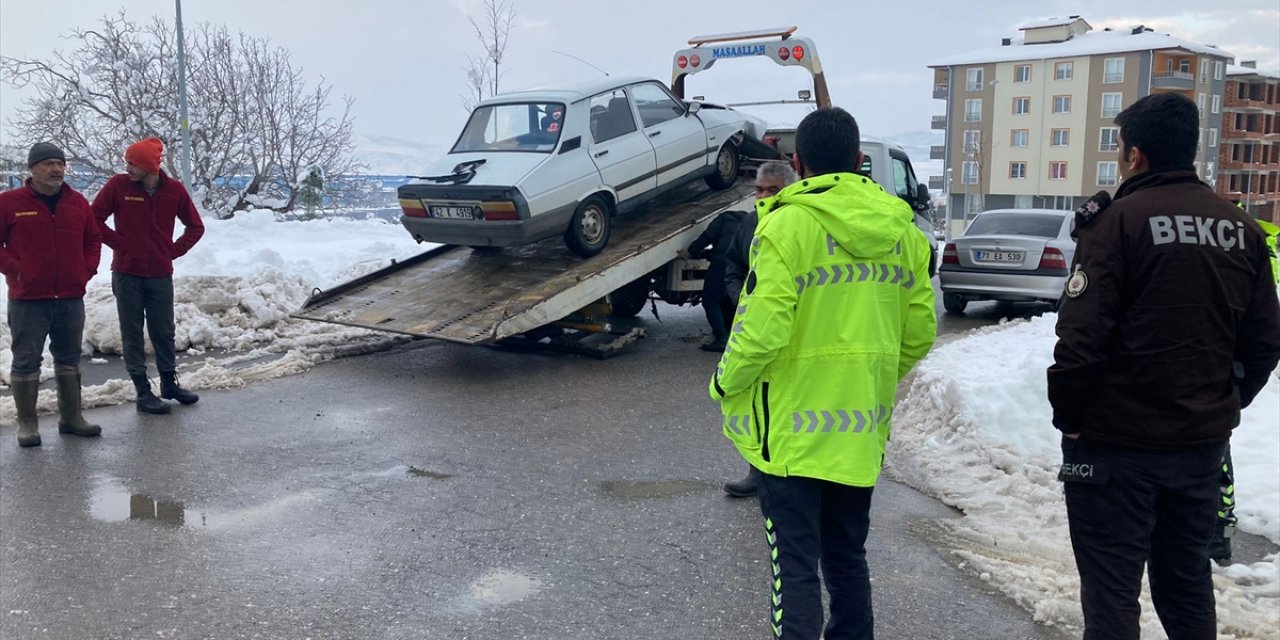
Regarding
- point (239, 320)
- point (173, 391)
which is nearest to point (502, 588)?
point (173, 391)

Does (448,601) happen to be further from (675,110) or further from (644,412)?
(675,110)

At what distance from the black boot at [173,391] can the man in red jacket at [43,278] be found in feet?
2.83

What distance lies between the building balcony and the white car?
2606 inches

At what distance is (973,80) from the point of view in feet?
240

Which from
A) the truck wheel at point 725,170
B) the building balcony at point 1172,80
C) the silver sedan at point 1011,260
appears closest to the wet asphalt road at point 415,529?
the truck wheel at point 725,170

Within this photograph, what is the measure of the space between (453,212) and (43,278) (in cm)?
356

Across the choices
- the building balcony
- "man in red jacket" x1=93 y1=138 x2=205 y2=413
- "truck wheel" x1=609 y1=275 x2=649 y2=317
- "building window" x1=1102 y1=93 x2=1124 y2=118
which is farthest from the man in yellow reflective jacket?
the building balcony

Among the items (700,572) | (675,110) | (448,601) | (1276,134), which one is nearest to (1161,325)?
(700,572)

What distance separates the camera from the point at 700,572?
4594 millimetres

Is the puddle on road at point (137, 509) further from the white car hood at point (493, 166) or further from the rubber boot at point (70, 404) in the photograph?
the white car hood at point (493, 166)

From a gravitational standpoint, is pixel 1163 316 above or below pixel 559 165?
below

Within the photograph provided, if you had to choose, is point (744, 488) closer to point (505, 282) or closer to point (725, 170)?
point (505, 282)

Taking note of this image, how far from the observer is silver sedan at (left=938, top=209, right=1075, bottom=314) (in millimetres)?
12359

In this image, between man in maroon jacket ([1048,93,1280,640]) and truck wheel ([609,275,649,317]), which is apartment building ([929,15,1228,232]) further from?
man in maroon jacket ([1048,93,1280,640])
